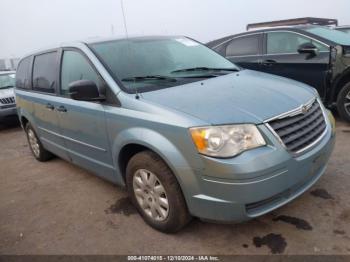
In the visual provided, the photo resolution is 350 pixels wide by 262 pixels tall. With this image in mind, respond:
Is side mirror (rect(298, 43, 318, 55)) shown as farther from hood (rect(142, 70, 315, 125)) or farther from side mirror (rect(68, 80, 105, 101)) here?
side mirror (rect(68, 80, 105, 101))

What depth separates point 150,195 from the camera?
2.85 metres

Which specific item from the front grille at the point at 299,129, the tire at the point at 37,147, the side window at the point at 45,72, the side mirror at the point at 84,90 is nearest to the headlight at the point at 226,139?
the front grille at the point at 299,129

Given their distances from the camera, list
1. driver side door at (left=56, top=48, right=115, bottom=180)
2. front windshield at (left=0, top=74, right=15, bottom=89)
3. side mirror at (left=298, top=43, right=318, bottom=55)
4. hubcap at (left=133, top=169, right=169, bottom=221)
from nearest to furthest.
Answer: hubcap at (left=133, top=169, right=169, bottom=221), driver side door at (left=56, top=48, right=115, bottom=180), side mirror at (left=298, top=43, right=318, bottom=55), front windshield at (left=0, top=74, right=15, bottom=89)

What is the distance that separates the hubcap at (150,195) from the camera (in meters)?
2.73

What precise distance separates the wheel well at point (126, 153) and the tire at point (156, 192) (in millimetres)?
87

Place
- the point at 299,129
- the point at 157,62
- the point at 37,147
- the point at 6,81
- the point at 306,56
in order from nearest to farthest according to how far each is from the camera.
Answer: the point at 299,129
the point at 157,62
the point at 37,147
the point at 306,56
the point at 6,81

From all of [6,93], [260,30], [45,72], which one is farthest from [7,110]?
[260,30]

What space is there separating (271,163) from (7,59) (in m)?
20.5

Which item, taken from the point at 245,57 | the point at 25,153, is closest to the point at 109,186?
the point at 25,153

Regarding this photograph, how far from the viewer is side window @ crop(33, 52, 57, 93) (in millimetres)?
3996

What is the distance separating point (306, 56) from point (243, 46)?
1.31 meters

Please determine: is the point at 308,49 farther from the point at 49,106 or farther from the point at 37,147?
the point at 37,147

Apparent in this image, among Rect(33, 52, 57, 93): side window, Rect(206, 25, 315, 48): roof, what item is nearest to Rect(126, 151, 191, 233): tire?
Rect(33, 52, 57, 93): side window

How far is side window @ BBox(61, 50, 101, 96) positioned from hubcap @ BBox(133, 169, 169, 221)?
0.93 metres
